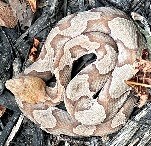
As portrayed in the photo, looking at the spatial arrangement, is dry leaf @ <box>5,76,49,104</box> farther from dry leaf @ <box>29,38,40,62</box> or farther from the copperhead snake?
dry leaf @ <box>29,38,40,62</box>

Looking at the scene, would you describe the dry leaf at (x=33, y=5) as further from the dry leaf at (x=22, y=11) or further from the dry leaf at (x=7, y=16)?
the dry leaf at (x=7, y=16)

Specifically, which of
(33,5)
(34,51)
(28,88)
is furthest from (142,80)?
(33,5)

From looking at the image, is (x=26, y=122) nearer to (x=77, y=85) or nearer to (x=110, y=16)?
(x=77, y=85)

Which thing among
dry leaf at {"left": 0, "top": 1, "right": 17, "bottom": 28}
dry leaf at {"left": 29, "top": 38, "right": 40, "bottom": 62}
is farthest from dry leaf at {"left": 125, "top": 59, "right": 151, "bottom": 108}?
dry leaf at {"left": 0, "top": 1, "right": 17, "bottom": 28}

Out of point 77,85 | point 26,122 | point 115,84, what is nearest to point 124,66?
point 115,84

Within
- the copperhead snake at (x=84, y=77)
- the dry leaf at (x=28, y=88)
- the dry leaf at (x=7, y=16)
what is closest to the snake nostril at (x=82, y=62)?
the copperhead snake at (x=84, y=77)
